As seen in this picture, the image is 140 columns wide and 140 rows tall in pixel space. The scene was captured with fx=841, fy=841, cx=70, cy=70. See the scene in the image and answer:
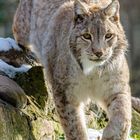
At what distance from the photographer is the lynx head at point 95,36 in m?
6.73

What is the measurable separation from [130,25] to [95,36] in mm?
12096

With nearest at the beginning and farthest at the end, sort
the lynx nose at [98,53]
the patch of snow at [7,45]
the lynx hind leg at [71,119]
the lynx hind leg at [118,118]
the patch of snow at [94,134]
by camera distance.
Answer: the lynx nose at [98,53], the lynx hind leg at [118,118], the lynx hind leg at [71,119], the patch of snow at [94,134], the patch of snow at [7,45]

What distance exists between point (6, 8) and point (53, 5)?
990cm

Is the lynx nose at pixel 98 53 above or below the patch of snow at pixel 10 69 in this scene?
below

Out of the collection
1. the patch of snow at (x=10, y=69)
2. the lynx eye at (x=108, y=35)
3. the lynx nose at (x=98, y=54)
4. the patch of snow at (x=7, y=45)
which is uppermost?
the patch of snow at (x=7, y=45)

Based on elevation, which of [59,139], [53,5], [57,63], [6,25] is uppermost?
[6,25]

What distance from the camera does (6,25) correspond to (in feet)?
58.9

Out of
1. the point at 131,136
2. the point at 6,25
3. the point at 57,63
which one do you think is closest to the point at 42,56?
the point at 57,63

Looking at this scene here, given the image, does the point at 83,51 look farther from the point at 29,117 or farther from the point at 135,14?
the point at 135,14

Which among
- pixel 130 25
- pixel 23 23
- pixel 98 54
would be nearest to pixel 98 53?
pixel 98 54

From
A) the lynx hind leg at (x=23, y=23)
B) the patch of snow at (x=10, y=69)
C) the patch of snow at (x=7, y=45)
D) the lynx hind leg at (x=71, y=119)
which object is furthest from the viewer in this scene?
the lynx hind leg at (x=23, y=23)

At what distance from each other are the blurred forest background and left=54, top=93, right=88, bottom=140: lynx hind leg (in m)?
9.57

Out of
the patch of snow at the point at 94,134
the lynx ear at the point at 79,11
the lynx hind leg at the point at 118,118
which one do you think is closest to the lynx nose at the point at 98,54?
the lynx ear at the point at 79,11

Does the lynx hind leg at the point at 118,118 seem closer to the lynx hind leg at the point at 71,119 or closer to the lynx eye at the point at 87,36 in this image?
the lynx hind leg at the point at 71,119
